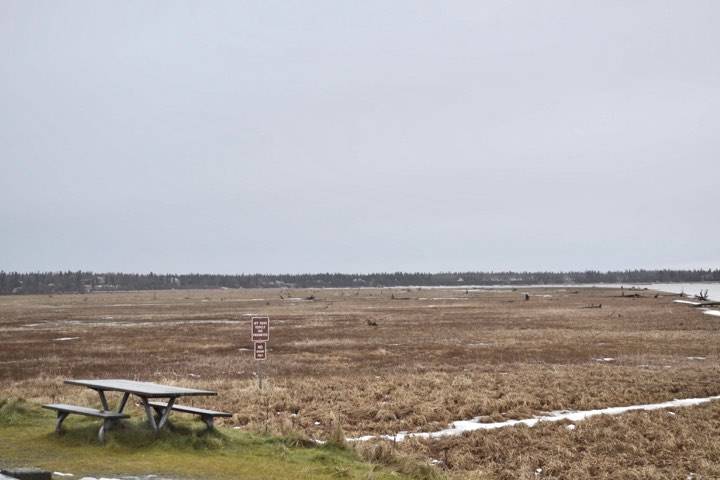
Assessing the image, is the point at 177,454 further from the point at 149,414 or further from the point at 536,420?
the point at 536,420

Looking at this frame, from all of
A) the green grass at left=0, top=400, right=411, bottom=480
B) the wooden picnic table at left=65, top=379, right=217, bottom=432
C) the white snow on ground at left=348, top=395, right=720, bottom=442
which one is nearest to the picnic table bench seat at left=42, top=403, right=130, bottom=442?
the green grass at left=0, top=400, right=411, bottom=480

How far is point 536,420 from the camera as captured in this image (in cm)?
1475

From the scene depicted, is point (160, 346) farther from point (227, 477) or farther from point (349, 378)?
point (227, 477)

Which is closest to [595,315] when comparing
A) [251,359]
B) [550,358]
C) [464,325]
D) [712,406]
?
[464,325]

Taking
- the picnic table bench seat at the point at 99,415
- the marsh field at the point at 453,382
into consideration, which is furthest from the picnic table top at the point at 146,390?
the marsh field at the point at 453,382

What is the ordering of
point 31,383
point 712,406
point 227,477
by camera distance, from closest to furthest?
point 227,477
point 712,406
point 31,383

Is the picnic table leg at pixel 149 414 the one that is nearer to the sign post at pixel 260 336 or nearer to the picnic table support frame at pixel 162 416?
the picnic table support frame at pixel 162 416

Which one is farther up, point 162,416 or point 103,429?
point 162,416

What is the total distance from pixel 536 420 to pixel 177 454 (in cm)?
827

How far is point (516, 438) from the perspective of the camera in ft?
42.8

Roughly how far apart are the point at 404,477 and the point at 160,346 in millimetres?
26221

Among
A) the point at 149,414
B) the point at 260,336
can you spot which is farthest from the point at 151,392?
the point at 260,336

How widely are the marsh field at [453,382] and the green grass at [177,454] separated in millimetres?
1144

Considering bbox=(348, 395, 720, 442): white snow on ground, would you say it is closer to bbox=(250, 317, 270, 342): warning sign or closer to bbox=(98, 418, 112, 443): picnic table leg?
bbox=(98, 418, 112, 443): picnic table leg
